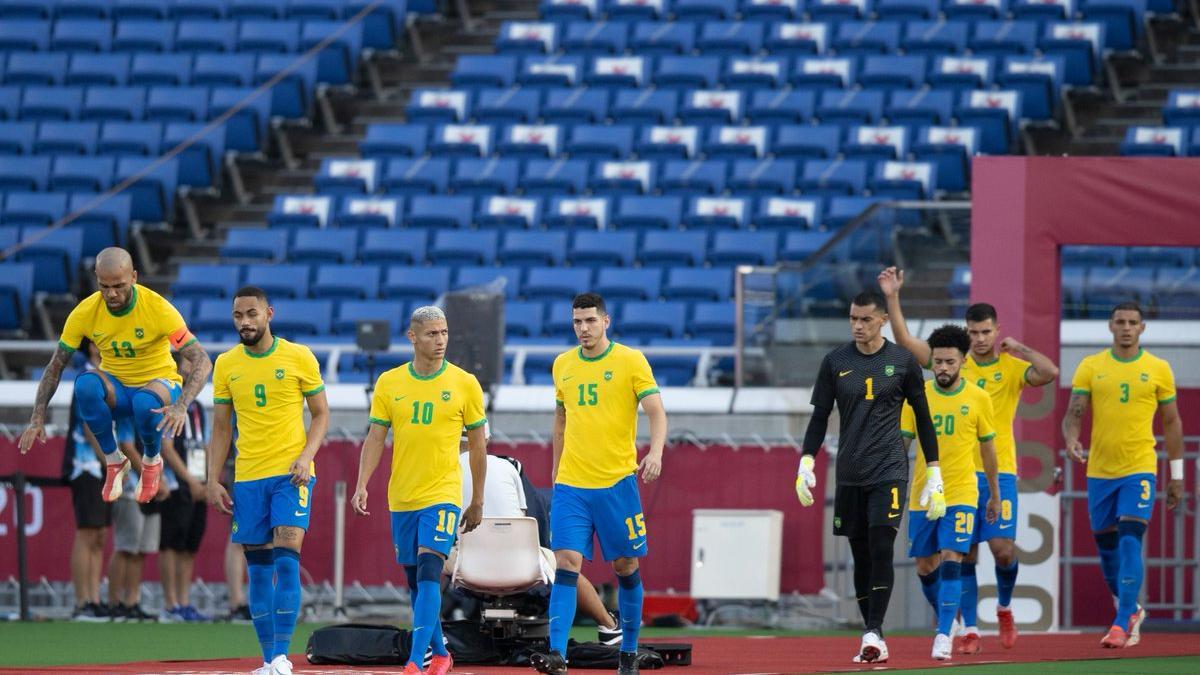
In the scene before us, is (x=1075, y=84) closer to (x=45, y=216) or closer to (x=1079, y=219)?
(x=1079, y=219)

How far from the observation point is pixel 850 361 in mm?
11555

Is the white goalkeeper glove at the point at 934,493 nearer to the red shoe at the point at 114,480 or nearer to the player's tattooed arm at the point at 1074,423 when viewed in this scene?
the player's tattooed arm at the point at 1074,423

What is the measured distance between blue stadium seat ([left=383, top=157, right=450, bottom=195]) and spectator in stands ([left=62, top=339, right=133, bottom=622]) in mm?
8292

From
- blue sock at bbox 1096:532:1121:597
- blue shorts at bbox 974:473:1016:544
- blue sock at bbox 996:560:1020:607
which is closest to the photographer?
blue shorts at bbox 974:473:1016:544

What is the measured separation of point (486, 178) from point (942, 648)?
44.2 feet

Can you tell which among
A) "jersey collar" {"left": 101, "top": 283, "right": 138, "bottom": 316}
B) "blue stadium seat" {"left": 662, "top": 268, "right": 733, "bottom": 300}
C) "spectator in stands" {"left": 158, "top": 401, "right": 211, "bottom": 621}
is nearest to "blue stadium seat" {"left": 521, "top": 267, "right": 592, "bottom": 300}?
"blue stadium seat" {"left": 662, "top": 268, "right": 733, "bottom": 300}

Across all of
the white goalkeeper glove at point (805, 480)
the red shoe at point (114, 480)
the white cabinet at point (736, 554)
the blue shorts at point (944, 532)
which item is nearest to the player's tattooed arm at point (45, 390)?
the red shoe at point (114, 480)

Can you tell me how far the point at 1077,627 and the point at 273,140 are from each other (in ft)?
47.2

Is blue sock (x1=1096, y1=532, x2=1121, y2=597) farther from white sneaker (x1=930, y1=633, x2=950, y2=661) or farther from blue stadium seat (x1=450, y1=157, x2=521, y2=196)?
blue stadium seat (x1=450, y1=157, x2=521, y2=196)

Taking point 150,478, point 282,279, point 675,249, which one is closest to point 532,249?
point 675,249

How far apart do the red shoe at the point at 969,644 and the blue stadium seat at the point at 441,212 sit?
11.9 meters

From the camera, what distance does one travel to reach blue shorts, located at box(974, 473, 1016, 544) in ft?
42.0

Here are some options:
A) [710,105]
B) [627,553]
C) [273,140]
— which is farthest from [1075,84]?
[627,553]

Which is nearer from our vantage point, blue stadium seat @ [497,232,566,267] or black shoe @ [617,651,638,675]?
black shoe @ [617,651,638,675]
